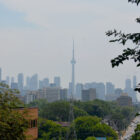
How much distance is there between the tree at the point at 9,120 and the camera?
14633 mm

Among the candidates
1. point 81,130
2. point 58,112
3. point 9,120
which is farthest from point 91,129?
point 9,120

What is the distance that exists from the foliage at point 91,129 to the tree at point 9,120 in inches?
2299

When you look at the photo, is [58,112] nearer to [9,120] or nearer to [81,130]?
[81,130]

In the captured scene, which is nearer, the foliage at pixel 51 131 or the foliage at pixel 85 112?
the foliage at pixel 51 131

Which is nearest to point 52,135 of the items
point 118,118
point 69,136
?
point 69,136

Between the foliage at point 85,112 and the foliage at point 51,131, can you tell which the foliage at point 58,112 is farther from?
the foliage at point 51,131

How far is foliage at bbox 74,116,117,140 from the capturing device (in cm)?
7288

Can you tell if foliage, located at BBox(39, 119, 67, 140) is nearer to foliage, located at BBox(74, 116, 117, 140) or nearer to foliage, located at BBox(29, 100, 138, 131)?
foliage, located at BBox(74, 116, 117, 140)

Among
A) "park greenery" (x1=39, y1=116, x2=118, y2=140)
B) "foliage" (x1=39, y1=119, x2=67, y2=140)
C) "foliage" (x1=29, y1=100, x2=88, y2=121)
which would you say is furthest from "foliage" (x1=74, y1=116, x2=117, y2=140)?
"foliage" (x1=29, y1=100, x2=88, y2=121)

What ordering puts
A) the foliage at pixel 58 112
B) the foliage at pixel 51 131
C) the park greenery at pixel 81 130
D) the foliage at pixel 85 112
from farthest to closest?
the foliage at pixel 85 112 → the foliage at pixel 58 112 → the foliage at pixel 51 131 → the park greenery at pixel 81 130

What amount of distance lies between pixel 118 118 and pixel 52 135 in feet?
165

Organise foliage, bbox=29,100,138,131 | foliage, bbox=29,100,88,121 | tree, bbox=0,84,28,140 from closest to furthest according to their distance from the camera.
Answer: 1. tree, bbox=0,84,28,140
2. foliage, bbox=29,100,88,121
3. foliage, bbox=29,100,138,131

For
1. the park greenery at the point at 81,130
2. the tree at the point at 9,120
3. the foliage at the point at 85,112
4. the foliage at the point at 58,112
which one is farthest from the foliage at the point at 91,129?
the tree at the point at 9,120

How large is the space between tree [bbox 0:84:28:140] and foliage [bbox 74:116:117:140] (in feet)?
192
